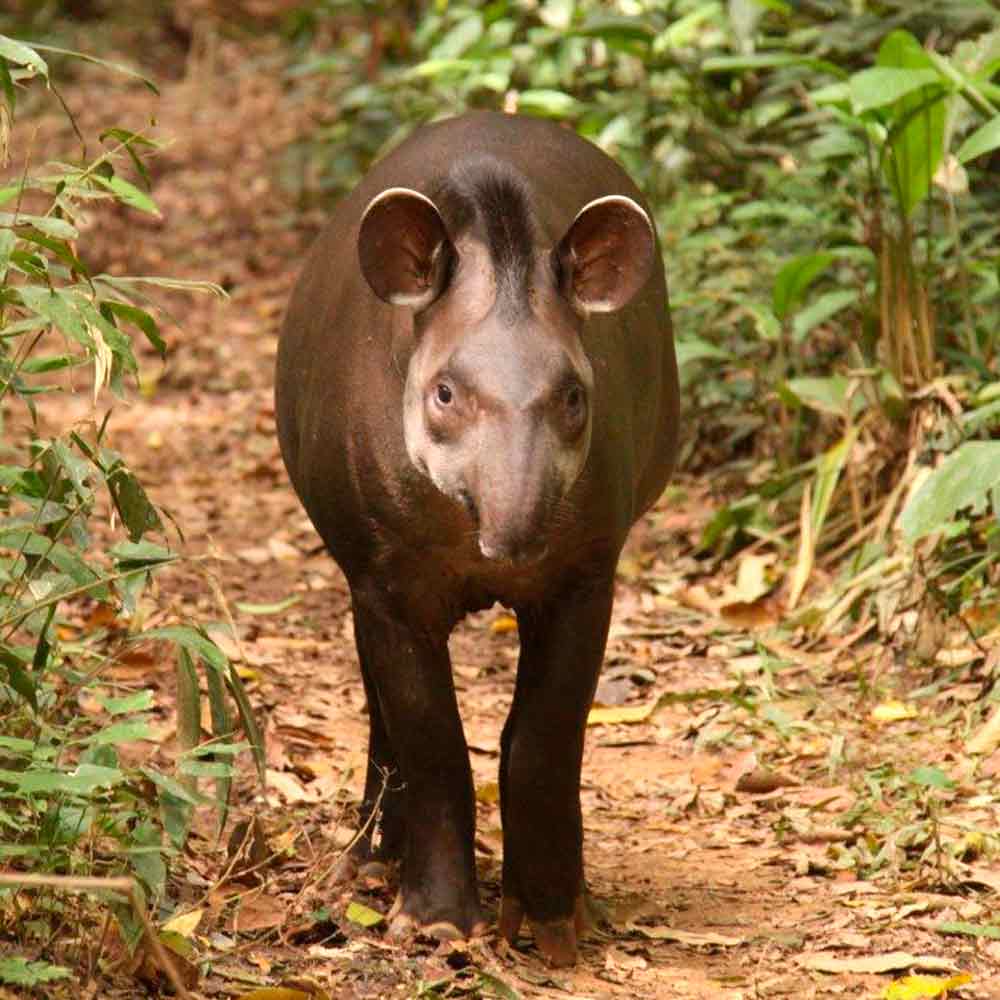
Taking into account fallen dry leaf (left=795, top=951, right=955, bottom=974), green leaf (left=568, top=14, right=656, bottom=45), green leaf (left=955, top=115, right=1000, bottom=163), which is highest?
green leaf (left=568, top=14, right=656, bottom=45)

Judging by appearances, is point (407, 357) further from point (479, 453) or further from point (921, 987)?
point (921, 987)

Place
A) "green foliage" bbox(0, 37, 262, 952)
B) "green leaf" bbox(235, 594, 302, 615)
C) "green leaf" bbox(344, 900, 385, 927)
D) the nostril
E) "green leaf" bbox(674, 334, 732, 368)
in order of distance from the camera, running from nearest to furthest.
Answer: "green foliage" bbox(0, 37, 262, 952) < the nostril < "green leaf" bbox(344, 900, 385, 927) < "green leaf" bbox(235, 594, 302, 615) < "green leaf" bbox(674, 334, 732, 368)

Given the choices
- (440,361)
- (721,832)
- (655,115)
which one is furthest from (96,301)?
(655,115)

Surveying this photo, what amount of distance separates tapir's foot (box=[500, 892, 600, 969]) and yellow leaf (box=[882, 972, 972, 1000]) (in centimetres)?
80

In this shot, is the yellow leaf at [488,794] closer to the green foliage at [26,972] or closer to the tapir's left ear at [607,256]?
the tapir's left ear at [607,256]

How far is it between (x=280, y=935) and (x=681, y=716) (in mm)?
2558

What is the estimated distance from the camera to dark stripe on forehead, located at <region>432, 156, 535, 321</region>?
452 centimetres

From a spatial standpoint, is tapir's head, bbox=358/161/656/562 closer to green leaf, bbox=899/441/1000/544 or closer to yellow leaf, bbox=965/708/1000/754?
green leaf, bbox=899/441/1000/544

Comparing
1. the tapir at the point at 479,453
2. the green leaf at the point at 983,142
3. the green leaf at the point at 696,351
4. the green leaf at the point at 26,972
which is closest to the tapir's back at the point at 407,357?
the tapir at the point at 479,453

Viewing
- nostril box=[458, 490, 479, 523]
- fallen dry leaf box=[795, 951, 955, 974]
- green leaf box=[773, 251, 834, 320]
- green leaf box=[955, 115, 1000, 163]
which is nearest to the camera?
nostril box=[458, 490, 479, 523]

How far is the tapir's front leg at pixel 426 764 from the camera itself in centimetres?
495

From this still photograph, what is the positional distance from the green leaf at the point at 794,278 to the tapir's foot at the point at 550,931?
11.0ft

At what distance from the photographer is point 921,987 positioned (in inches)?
179

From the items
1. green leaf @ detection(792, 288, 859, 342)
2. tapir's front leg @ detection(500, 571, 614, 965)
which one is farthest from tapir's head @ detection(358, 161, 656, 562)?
green leaf @ detection(792, 288, 859, 342)
